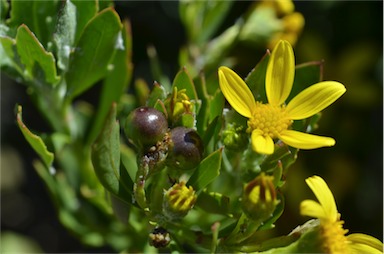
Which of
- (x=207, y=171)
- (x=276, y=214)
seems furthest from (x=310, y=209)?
(x=207, y=171)

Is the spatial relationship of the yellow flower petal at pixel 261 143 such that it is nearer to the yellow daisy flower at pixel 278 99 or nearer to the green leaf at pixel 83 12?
the yellow daisy flower at pixel 278 99

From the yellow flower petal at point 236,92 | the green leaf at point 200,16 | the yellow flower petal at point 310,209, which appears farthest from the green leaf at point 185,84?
the green leaf at point 200,16

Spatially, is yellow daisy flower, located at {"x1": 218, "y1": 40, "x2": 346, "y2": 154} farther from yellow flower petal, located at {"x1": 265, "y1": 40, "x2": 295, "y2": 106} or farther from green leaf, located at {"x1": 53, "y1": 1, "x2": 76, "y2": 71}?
green leaf, located at {"x1": 53, "y1": 1, "x2": 76, "y2": 71}

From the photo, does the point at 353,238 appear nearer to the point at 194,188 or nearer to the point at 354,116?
the point at 194,188

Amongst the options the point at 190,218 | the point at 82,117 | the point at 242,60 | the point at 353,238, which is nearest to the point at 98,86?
the point at 242,60

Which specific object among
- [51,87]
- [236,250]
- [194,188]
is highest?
[51,87]
